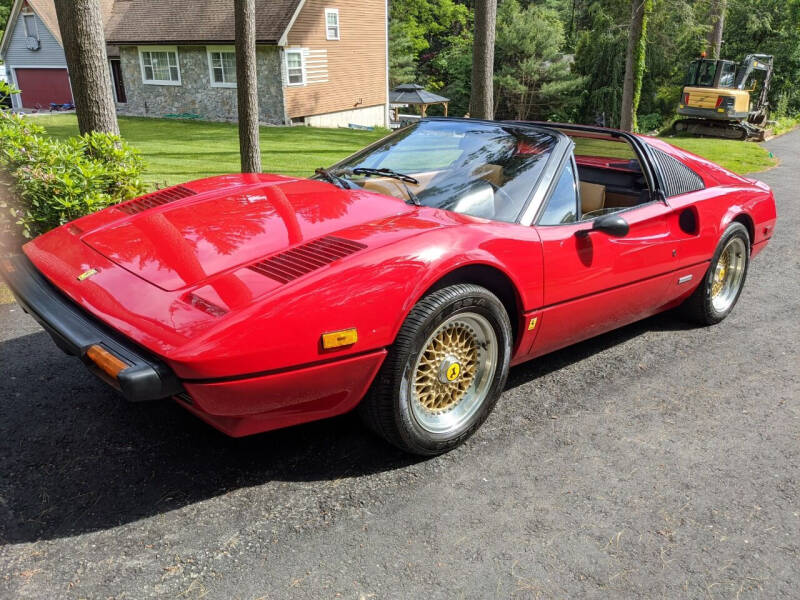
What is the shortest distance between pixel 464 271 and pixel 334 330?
74 cm

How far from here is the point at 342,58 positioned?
26.4 m

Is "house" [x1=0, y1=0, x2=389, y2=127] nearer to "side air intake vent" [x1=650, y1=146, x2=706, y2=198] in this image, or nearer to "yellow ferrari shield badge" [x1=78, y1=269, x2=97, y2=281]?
"side air intake vent" [x1=650, y1=146, x2=706, y2=198]

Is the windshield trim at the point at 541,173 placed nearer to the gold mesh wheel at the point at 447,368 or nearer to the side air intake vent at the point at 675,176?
the gold mesh wheel at the point at 447,368

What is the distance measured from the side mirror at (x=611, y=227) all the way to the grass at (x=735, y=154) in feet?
34.1

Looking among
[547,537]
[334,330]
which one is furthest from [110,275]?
[547,537]

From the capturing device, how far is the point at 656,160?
13.6ft

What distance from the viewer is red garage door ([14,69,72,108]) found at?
3284cm

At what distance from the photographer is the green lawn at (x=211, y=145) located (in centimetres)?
1257

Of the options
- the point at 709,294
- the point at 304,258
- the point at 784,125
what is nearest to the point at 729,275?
the point at 709,294

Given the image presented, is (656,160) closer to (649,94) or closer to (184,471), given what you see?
(184,471)

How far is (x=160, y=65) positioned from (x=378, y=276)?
26734mm

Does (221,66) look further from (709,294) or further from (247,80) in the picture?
(709,294)

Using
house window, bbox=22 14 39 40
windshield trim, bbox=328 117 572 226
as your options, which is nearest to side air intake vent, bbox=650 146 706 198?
windshield trim, bbox=328 117 572 226

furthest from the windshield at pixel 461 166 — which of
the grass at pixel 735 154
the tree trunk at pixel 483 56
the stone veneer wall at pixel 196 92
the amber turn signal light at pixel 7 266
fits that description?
the stone veneer wall at pixel 196 92
